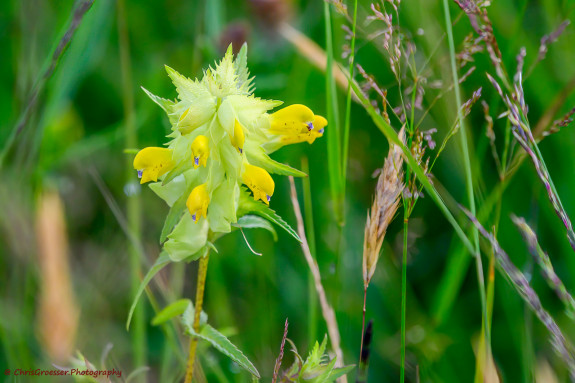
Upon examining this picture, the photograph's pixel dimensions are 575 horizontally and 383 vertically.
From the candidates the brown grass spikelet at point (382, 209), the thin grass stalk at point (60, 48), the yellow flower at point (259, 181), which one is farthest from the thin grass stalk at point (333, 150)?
the thin grass stalk at point (60, 48)

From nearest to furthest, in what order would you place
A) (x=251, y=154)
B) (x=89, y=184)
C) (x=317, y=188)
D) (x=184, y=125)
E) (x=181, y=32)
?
(x=184, y=125) → (x=251, y=154) → (x=317, y=188) → (x=89, y=184) → (x=181, y=32)

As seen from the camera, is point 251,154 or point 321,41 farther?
point 321,41

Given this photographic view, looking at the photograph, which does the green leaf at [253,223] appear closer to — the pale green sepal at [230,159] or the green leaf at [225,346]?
the pale green sepal at [230,159]

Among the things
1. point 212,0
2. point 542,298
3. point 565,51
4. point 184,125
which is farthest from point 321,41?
point 184,125

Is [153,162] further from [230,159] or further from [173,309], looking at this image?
[173,309]

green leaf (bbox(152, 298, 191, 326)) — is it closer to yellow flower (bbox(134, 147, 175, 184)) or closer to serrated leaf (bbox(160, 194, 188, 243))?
serrated leaf (bbox(160, 194, 188, 243))

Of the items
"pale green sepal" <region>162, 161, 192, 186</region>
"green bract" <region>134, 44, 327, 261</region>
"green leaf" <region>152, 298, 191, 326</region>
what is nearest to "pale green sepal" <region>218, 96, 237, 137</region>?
"green bract" <region>134, 44, 327, 261</region>

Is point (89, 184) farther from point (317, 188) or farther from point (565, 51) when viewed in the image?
point (565, 51)
